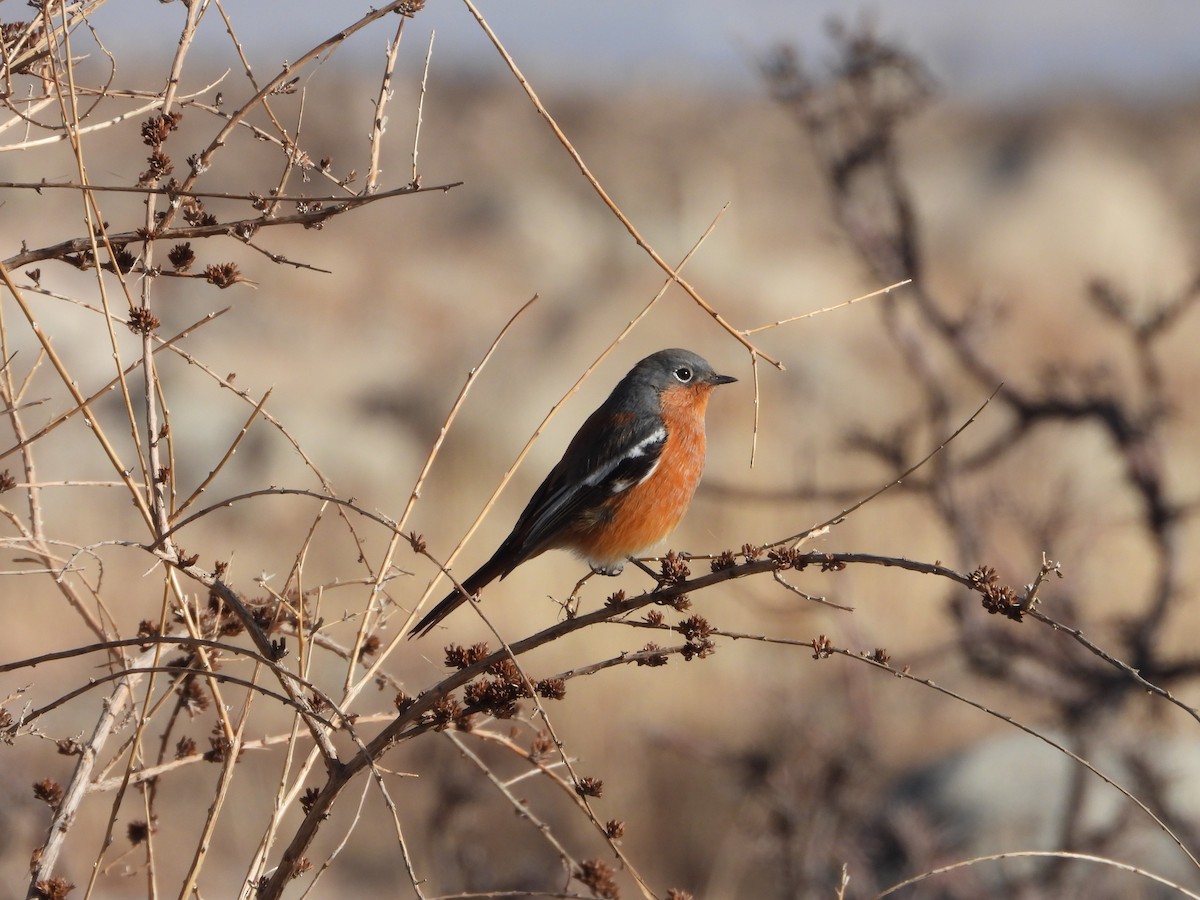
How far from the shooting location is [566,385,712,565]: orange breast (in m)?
5.43

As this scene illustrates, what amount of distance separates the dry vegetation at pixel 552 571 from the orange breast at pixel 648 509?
17.4 inches

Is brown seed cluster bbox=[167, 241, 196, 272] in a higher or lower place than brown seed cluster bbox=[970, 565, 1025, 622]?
higher

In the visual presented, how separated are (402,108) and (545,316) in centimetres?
3060

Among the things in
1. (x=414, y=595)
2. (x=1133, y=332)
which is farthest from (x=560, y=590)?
(x=1133, y=332)

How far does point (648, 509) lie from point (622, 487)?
14 cm

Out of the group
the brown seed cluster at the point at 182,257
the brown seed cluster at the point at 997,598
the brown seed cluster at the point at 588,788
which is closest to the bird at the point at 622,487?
the brown seed cluster at the point at 182,257

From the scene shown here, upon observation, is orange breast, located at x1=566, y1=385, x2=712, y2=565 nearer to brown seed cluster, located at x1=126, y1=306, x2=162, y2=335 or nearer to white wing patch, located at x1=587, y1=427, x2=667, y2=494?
white wing patch, located at x1=587, y1=427, x2=667, y2=494

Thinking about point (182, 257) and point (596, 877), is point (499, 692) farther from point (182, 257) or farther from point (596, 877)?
point (182, 257)

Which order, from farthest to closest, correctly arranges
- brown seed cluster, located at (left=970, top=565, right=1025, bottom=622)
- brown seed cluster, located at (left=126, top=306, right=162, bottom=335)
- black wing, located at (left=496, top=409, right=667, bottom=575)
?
black wing, located at (left=496, top=409, right=667, bottom=575), brown seed cluster, located at (left=126, top=306, right=162, bottom=335), brown seed cluster, located at (left=970, top=565, right=1025, bottom=622)

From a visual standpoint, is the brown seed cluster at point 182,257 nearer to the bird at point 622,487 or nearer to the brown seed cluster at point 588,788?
the brown seed cluster at point 588,788

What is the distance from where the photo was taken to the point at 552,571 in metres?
16.2

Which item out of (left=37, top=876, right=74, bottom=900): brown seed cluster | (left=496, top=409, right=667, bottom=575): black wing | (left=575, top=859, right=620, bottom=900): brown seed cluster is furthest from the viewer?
(left=496, top=409, right=667, bottom=575): black wing

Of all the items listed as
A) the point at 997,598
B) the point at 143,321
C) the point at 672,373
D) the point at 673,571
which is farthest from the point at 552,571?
the point at 997,598

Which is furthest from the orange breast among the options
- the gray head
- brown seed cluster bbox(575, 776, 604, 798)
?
brown seed cluster bbox(575, 776, 604, 798)
